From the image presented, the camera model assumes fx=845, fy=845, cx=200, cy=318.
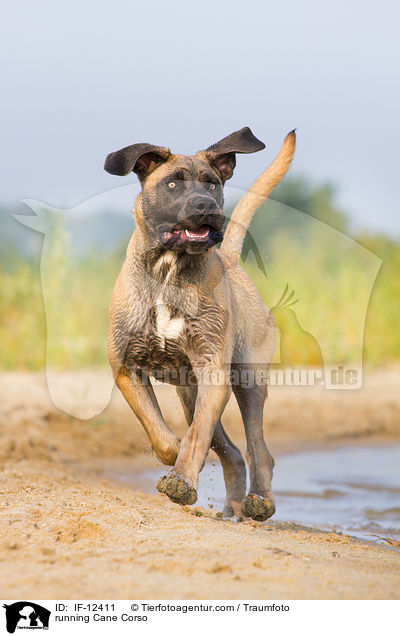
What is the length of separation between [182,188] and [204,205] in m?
0.33

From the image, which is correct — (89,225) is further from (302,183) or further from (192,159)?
(302,183)

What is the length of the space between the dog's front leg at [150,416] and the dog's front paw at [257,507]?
614 millimetres

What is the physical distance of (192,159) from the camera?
19.6 feet

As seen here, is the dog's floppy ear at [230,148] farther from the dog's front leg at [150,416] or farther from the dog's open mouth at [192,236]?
the dog's front leg at [150,416]

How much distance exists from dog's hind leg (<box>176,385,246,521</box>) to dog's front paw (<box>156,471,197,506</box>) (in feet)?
4.99

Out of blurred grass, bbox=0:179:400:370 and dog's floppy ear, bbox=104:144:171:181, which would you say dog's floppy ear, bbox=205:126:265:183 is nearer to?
dog's floppy ear, bbox=104:144:171:181

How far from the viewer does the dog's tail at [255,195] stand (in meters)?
7.25

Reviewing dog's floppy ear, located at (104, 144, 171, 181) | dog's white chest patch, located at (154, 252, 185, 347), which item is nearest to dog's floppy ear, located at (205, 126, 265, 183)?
dog's floppy ear, located at (104, 144, 171, 181)

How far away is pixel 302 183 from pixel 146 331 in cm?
2532

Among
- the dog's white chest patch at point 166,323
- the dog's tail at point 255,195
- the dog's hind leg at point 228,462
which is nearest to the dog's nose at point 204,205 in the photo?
the dog's white chest patch at point 166,323

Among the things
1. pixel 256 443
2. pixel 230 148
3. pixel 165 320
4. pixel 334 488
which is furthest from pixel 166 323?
pixel 334 488

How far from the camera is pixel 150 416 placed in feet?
19.8

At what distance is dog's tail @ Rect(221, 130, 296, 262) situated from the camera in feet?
23.8
